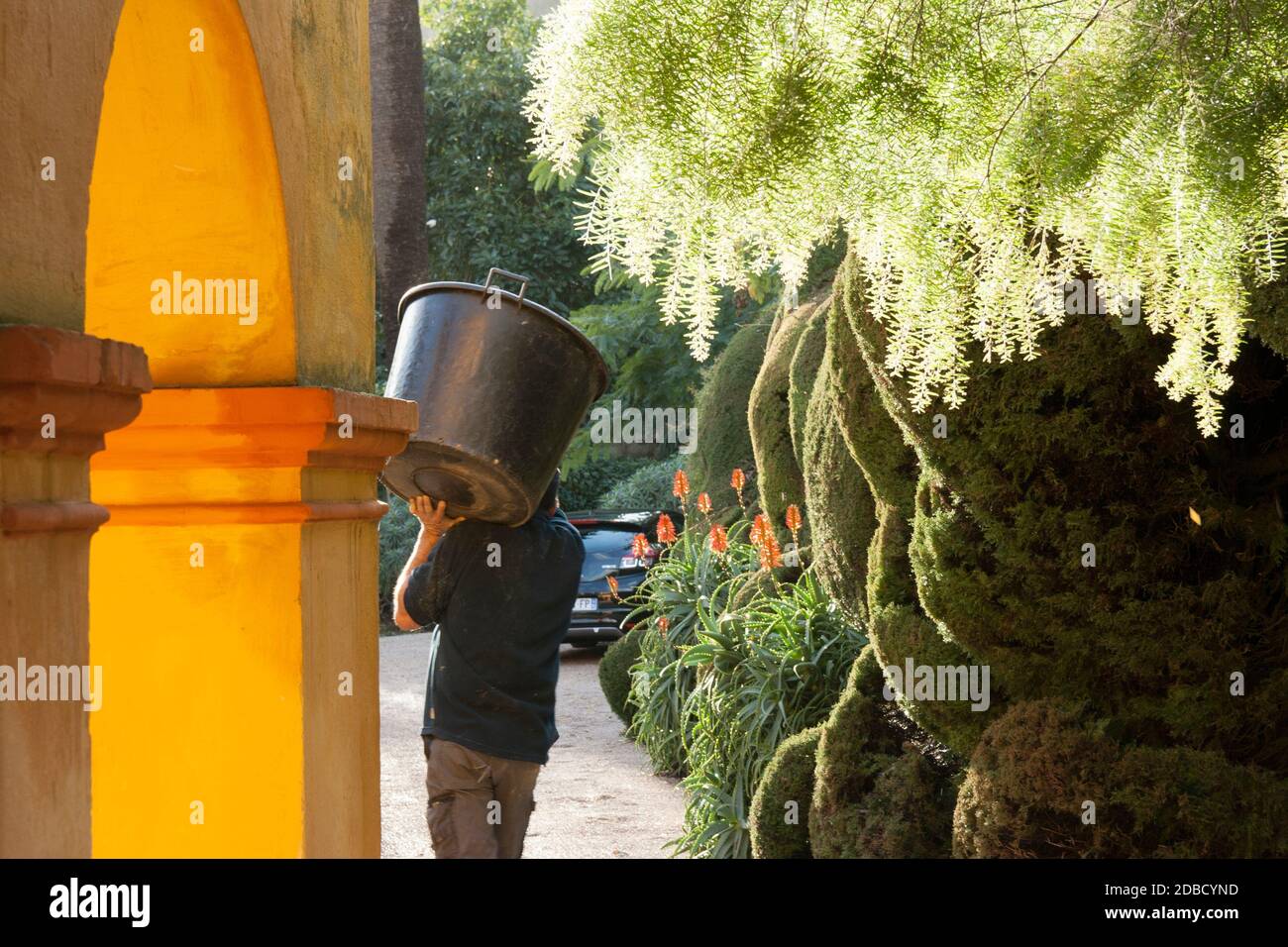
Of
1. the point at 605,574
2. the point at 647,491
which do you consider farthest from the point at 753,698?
the point at 647,491

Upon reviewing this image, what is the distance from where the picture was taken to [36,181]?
200 cm

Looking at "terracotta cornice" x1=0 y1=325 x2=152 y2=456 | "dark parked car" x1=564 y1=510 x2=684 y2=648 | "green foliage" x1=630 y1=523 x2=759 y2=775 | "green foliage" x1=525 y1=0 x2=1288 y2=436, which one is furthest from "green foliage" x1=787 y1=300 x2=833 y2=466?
"dark parked car" x1=564 y1=510 x2=684 y2=648

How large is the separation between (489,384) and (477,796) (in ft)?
5.27

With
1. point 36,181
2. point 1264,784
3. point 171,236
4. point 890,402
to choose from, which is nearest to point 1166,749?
point 1264,784

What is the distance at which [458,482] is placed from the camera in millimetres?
4746

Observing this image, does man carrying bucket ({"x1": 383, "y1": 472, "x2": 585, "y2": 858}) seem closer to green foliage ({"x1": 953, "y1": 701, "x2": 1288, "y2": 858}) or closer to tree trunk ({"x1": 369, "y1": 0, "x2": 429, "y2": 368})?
green foliage ({"x1": 953, "y1": 701, "x2": 1288, "y2": 858})

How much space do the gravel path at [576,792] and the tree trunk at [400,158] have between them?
497 centimetres

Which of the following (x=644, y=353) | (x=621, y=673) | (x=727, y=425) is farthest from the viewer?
(x=644, y=353)

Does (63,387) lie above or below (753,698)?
above

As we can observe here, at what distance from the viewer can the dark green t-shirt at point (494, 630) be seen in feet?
16.4

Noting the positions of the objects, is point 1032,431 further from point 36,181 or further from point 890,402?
point 36,181

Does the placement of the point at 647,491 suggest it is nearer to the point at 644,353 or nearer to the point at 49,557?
the point at 644,353

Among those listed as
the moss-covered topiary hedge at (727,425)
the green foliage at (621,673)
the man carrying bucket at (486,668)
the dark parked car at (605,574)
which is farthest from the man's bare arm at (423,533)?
the dark parked car at (605,574)
